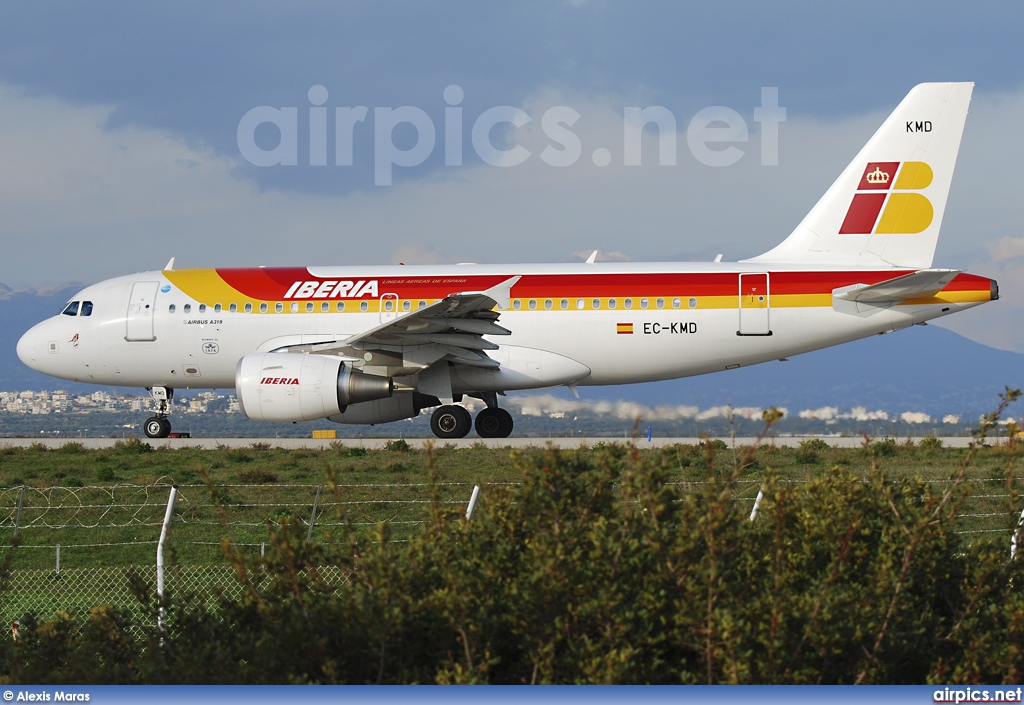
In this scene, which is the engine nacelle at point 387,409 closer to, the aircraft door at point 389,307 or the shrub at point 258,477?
the aircraft door at point 389,307

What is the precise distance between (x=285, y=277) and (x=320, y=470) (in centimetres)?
564

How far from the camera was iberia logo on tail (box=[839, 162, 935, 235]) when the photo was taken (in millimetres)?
21922

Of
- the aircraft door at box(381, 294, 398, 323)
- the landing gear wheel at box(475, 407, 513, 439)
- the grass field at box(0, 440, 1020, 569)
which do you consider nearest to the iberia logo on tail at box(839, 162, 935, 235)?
the grass field at box(0, 440, 1020, 569)

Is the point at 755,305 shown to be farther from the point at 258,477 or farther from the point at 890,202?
the point at 258,477

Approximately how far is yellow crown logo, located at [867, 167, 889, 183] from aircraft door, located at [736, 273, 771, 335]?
11.7ft

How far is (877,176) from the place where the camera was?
2217 cm

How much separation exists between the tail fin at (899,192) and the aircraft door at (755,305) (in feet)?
5.53

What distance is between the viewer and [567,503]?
4723mm

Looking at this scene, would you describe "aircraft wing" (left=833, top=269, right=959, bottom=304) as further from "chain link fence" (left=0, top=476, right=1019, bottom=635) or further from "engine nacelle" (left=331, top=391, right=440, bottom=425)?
"engine nacelle" (left=331, top=391, right=440, bottom=425)

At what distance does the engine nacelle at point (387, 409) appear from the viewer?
2222cm

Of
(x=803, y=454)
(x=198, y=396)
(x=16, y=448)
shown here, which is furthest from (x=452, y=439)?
(x=198, y=396)

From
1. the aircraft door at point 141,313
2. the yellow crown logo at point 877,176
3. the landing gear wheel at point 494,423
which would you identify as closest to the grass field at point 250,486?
the landing gear wheel at point 494,423

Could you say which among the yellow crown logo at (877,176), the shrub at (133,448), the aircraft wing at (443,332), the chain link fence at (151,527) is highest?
the yellow crown logo at (877,176)

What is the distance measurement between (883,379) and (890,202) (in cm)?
2476
